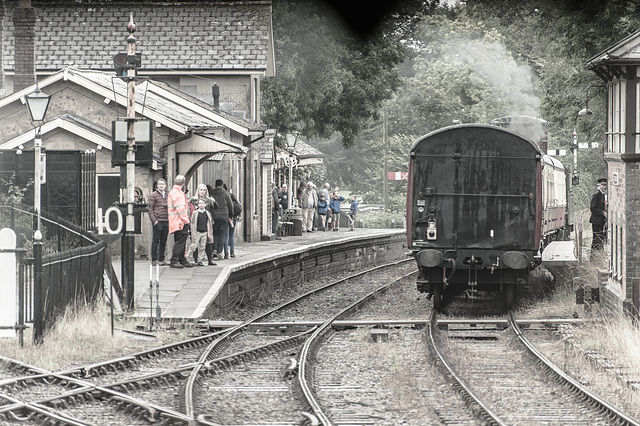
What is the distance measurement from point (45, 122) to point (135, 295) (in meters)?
6.14

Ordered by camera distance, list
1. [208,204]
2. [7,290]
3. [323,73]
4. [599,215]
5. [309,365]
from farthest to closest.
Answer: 1. [323,73]
2. [599,215]
3. [208,204]
4. [309,365]
5. [7,290]

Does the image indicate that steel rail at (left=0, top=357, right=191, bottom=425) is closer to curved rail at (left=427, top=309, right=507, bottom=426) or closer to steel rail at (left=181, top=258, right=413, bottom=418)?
steel rail at (left=181, top=258, right=413, bottom=418)

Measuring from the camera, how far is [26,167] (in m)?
21.0

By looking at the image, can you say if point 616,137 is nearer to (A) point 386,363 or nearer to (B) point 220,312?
(A) point 386,363

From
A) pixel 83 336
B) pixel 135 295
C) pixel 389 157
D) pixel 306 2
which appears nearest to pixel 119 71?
pixel 135 295

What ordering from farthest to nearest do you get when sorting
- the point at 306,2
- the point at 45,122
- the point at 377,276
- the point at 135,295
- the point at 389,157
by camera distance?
the point at 389,157, the point at 306,2, the point at 377,276, the point at 45,122, the point at 135,295

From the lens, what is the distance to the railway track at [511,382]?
9.62 m

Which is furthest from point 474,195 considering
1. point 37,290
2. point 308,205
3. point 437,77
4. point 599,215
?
point 437,77

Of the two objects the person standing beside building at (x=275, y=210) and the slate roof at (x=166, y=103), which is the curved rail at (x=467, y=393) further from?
the person standing beside building at (x=275, y=210)

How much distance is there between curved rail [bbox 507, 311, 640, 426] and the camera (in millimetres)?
9227

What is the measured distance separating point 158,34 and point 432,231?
1695 cm

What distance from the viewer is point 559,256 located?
21.6 meters

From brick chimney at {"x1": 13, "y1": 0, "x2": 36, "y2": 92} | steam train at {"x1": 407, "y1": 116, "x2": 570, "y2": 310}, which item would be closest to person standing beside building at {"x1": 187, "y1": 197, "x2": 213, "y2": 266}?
steam train at {"x1": 407, "y1": 116, "x2": 570, "y2": 310}

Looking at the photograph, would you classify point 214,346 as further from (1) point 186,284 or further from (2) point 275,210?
(2) point 275,210
